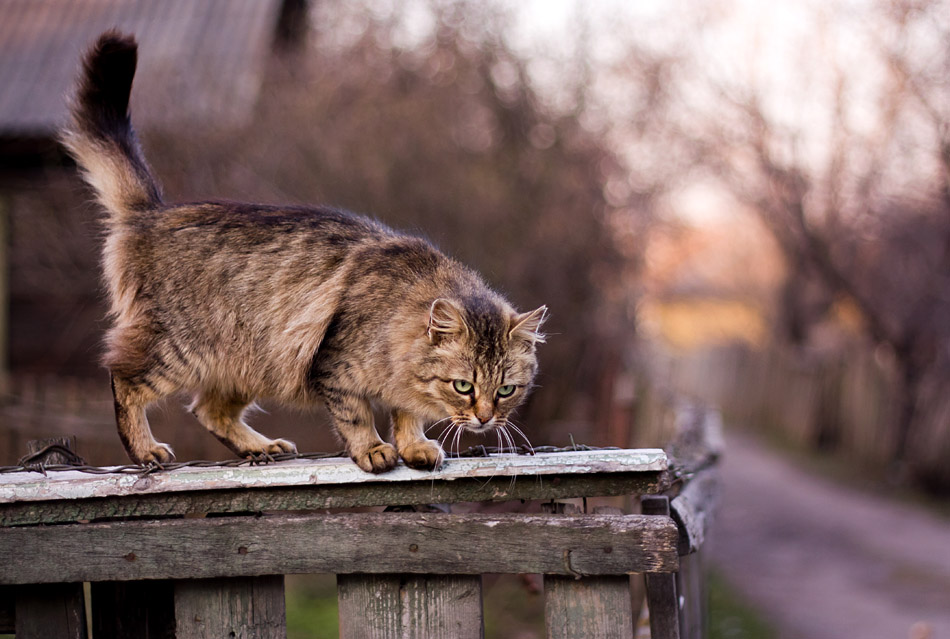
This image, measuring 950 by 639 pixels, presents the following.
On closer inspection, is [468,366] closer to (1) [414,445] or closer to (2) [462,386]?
(2) [462,386]

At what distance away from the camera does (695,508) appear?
3.73 meters

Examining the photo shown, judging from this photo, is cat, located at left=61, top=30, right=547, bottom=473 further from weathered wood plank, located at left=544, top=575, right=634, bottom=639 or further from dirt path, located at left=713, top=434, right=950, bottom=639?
dirt path, located at left=713, top=434, right=950, bottom=639

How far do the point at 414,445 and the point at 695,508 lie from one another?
1.28m

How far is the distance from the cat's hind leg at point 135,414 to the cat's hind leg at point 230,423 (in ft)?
0.81

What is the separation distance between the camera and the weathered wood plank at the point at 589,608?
273 cm

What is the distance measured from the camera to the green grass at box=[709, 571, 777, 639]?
6.75 metres

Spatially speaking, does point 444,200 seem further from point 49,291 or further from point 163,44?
point 49,291

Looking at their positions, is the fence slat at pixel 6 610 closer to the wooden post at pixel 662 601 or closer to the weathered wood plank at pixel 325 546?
the weathered wood plank at pixel 325 546

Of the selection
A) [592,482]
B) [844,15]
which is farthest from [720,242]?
[592,482]

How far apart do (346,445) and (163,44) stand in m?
8.66

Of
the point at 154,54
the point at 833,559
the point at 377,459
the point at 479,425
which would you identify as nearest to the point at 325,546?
the point at 377,459

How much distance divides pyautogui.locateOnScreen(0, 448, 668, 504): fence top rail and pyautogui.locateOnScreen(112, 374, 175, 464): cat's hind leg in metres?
0.59

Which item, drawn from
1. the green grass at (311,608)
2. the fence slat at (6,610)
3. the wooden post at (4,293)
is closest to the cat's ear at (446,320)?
the fence slat at (6,610)

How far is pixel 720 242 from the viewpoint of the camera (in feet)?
88.7
